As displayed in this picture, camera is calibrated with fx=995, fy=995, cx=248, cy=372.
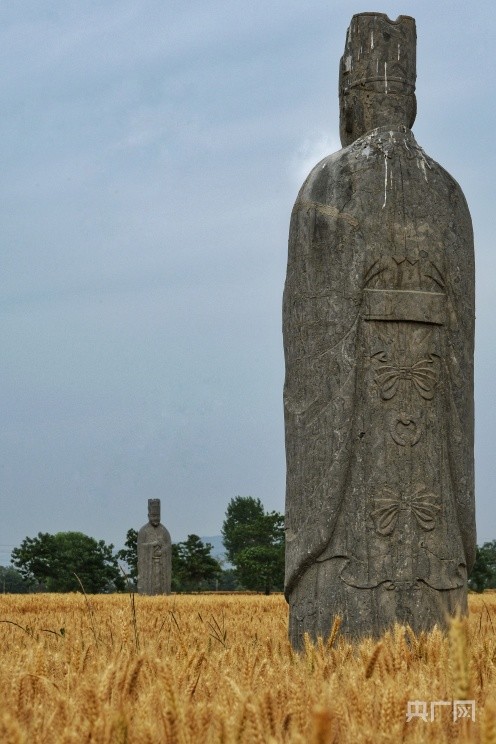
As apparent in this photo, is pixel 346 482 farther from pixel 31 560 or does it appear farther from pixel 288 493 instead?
pixel 31 560

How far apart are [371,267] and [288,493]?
1.62 m

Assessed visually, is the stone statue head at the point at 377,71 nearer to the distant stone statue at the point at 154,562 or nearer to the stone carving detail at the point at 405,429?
the stone carving detail at the point at 405,429

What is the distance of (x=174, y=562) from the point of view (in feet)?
144

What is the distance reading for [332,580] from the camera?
638 cm

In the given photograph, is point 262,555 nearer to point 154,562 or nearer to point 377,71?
point 154,562

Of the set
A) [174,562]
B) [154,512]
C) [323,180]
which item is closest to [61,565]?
[174,562]

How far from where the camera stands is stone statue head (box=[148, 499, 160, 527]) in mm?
27797

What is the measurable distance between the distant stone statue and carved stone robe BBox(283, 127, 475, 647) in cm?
2060

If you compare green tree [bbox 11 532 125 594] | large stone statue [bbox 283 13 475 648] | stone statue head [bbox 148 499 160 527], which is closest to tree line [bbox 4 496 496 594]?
green tree [bbox 11 532 125 594]

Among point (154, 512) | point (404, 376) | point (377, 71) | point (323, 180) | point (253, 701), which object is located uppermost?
point (377, 71)

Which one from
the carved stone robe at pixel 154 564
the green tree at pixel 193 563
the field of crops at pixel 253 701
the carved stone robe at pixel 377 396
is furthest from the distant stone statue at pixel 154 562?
the field of crops at pixel 253 701

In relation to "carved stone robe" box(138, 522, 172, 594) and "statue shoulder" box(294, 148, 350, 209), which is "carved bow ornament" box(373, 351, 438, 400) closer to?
"statue shoulder" box(294, 148, 350, 209)

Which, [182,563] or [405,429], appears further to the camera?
[182,563]

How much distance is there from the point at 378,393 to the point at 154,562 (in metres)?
21.2
